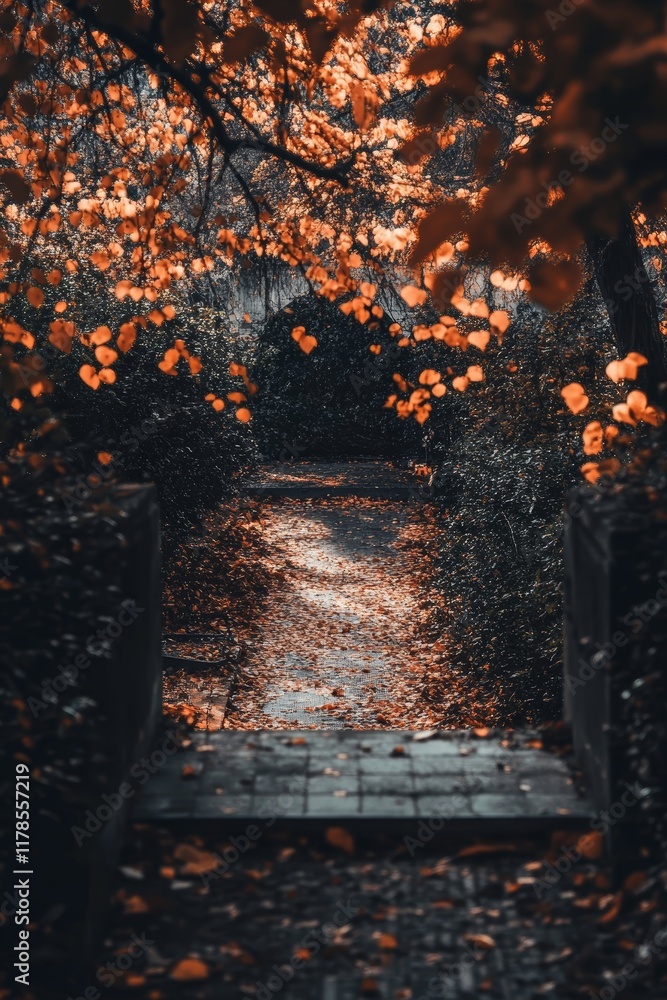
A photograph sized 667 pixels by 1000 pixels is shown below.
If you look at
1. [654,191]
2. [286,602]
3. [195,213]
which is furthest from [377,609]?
[654,191]

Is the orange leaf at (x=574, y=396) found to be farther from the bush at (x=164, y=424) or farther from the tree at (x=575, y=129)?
the bush at (x=164, y=424)

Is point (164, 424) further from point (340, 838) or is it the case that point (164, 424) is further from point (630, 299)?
point (340, 838)

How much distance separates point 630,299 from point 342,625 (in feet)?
14.3

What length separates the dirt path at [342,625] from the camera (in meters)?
8.55

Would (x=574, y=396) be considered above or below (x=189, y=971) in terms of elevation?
above

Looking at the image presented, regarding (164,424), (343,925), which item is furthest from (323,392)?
(343,925)

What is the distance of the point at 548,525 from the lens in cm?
823

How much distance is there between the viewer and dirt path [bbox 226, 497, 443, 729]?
28.1 ft

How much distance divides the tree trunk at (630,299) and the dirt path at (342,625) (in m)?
3.13

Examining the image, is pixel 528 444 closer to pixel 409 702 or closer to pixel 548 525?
pixel 548 525

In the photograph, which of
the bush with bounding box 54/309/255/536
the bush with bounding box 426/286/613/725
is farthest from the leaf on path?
the bush with bounding box 54/309/255/536

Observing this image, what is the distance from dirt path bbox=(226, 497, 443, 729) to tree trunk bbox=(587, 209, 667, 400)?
10.3ft

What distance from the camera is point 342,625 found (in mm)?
10734

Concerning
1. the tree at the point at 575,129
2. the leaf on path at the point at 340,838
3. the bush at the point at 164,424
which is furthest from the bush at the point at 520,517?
the tree at the point at 575,129
